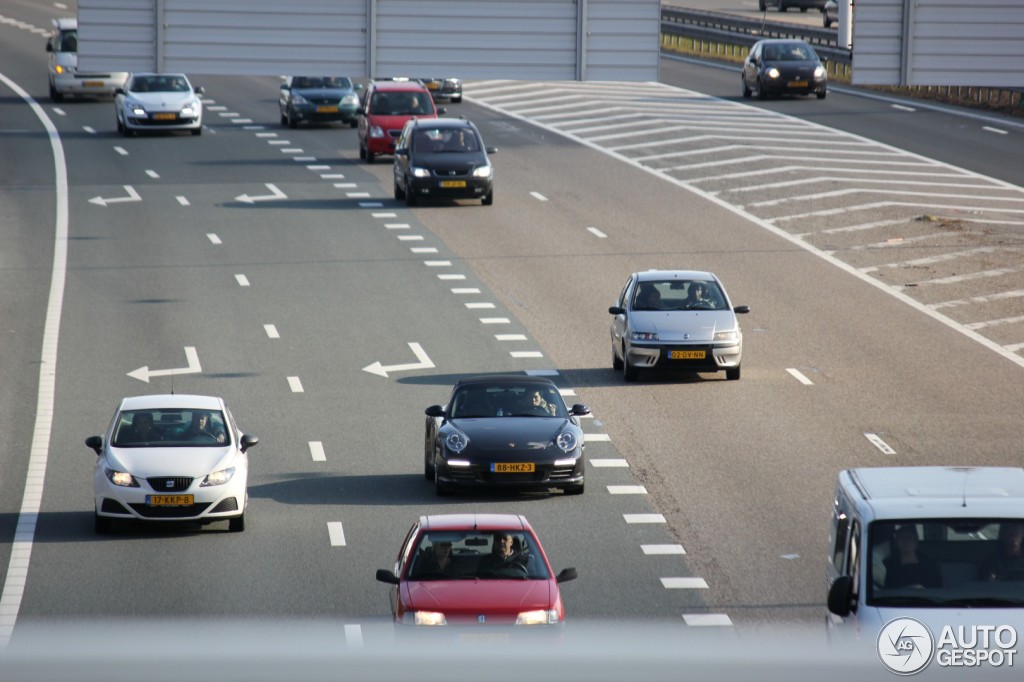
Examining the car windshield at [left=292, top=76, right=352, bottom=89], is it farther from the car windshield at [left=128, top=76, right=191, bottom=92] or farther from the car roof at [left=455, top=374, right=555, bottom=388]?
the car roof at [left=455, top=374, right=555, bottom=388]

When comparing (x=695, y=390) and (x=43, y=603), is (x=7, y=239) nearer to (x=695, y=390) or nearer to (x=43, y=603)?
(x=695, y=390)

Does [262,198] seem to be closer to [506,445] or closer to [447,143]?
[447,143]

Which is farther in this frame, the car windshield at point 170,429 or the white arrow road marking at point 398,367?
the white arrow road marking at point 398,367

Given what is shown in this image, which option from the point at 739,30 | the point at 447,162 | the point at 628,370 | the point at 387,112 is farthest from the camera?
the point at 739,30

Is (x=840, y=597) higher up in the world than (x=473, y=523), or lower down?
higher up

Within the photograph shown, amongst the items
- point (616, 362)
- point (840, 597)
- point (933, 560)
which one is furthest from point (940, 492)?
point (616, 362)

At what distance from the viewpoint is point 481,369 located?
25.0 meters

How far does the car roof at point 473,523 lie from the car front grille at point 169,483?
4.70 metres

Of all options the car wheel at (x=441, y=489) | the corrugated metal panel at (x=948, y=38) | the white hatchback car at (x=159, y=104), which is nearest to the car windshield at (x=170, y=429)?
the car wheel at (x=441, y=489)

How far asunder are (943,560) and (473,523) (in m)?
4.16

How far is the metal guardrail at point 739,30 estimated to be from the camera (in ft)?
217

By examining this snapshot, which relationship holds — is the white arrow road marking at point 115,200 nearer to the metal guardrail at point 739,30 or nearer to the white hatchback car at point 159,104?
the white hatchback car at point 159,104

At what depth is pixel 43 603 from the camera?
1434 centimetres

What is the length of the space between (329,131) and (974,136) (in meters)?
20.4
